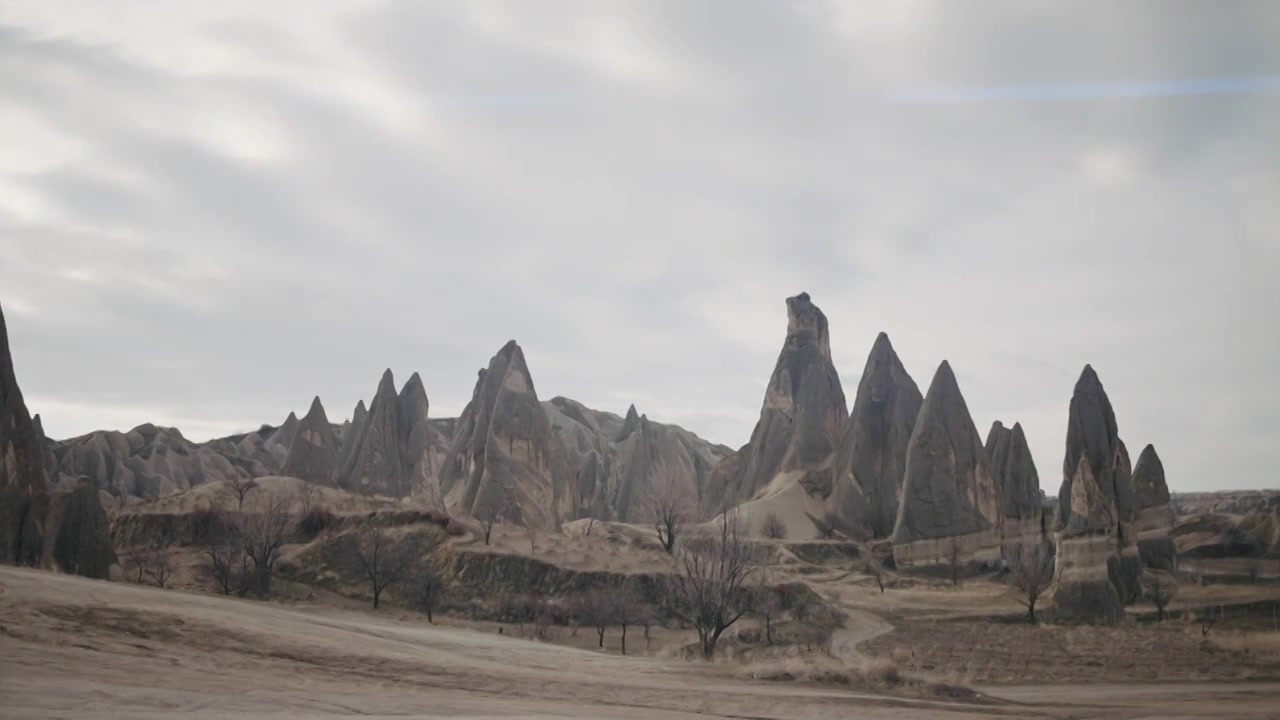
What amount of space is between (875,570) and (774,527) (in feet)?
38.3

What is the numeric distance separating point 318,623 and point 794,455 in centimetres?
6456

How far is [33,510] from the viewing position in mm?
28047

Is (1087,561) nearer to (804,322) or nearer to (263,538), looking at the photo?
(263,538)

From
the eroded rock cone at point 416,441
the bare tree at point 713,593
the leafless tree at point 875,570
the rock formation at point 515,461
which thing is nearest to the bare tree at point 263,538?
the bare tree at point 713,593

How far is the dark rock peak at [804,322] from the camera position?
92.4 m

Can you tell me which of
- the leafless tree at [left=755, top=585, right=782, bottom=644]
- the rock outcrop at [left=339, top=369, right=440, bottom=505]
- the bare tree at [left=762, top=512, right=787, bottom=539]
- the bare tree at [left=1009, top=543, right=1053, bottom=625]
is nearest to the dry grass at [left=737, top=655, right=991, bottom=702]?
the leafless tree at [left=755, top=585, right=782, bottom=644]

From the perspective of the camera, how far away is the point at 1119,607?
3659 cm

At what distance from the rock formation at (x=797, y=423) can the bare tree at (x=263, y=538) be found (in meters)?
44.7

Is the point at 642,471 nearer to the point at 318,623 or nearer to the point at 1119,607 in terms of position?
the point at 1119,607

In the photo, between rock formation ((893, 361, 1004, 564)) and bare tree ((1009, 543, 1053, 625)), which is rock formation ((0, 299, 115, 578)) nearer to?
bare tree ((1009, 543, 1053, 625))

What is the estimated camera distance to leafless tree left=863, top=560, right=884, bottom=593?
53.9 m

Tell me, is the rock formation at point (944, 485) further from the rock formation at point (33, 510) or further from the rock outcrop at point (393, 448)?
the rock formation at point (33, 510)

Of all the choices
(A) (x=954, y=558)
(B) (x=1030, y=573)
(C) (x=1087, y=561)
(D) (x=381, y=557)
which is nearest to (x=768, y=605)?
(B) (x=1030, y=573)

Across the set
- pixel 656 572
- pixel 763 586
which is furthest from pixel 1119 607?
pixel 656 572
